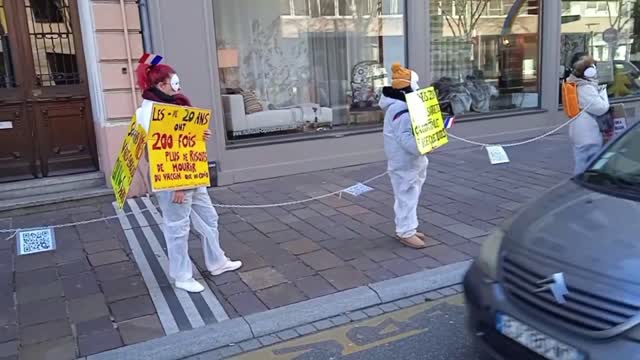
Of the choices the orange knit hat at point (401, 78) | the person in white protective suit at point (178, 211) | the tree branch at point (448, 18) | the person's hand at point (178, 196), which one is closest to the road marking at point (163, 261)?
the person in white protective suit at point (178, 211)

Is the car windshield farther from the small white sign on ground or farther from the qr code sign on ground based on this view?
the qr code sign on ground

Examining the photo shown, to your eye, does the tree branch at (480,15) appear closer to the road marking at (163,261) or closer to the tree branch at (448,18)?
the tree branch at (448,18)

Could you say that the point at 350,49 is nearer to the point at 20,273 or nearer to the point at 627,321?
the point at 20,273

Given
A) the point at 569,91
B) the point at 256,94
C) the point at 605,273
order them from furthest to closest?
the point at 256,94, the point at 569,91, the point at 605,273

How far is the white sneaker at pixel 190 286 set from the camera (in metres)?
4.54

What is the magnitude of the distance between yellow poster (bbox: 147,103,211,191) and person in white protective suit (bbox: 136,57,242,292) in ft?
0.23

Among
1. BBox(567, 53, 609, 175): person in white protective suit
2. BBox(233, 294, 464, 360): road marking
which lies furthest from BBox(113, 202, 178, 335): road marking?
BBox(567, 53, 609, 175): person in white protective suit

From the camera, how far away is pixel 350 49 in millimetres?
9828

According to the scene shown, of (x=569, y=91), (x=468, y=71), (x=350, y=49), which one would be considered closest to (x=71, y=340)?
(x=569, y=91)

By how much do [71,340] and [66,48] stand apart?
4.83m

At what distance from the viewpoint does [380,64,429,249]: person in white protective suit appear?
16.4ft

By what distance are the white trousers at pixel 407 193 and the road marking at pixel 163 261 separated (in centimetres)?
200

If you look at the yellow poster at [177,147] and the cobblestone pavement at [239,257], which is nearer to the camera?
the cobblestone pavement at [239,257]

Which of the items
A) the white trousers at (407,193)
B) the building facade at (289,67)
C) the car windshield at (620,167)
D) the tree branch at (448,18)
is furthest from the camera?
the tree branch at (448,18)
